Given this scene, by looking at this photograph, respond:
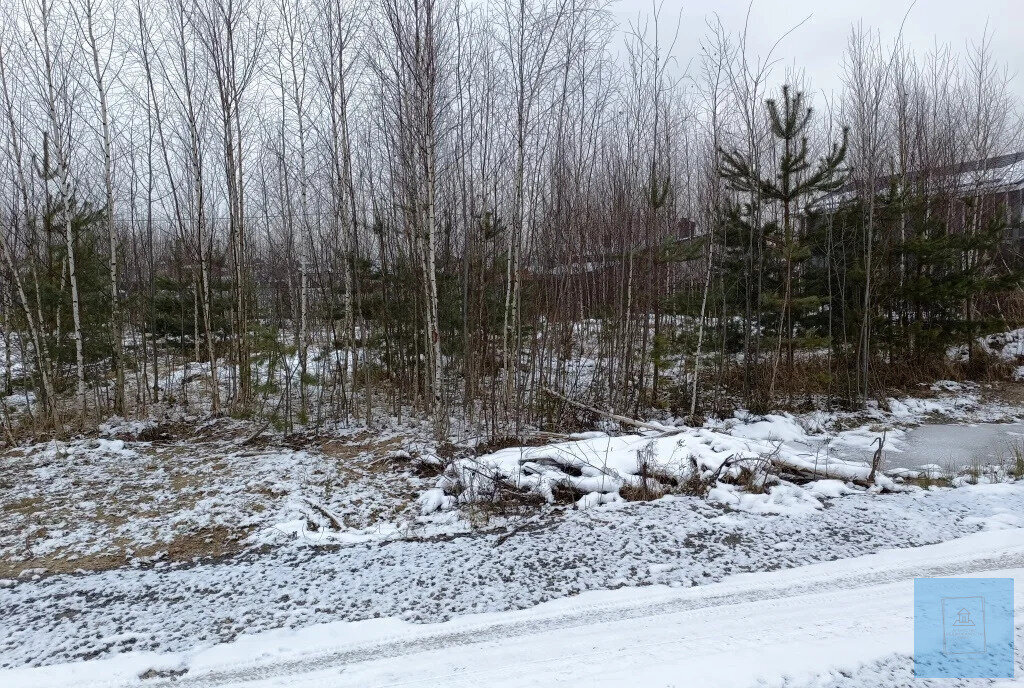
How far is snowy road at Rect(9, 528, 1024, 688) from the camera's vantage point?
94.6 inches

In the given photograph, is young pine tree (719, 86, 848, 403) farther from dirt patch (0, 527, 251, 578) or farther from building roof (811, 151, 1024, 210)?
dirt patch (0, 527, 251, 578)

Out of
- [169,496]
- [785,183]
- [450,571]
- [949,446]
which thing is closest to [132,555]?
[169,496]

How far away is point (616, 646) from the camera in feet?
8.59

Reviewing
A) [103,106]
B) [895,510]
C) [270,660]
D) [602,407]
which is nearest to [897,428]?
[602,407]

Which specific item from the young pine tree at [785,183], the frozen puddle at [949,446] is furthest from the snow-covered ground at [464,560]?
the young pine tree at [785,183]

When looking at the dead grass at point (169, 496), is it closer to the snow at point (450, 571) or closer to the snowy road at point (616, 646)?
the snow at point (450, 571)

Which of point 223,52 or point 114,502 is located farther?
point 223,52

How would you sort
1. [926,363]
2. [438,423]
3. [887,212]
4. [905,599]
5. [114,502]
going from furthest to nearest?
[926,363], [887,212], [438,423], [114,502], [905,599]

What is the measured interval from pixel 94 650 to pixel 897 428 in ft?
32.9

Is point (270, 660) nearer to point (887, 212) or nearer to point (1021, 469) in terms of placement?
point (1021, 469)

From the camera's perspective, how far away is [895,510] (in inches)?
167

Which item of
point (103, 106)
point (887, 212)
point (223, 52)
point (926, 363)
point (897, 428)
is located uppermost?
point (223, 52)

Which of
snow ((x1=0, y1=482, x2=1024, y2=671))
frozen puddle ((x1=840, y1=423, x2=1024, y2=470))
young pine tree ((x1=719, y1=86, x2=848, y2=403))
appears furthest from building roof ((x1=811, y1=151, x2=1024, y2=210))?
snow ((x1=0, y1=482, x2=1024, y2=671))

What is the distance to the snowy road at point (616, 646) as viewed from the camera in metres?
2.40
